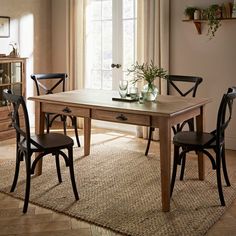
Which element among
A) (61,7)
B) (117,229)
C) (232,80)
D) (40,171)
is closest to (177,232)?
(117,229)

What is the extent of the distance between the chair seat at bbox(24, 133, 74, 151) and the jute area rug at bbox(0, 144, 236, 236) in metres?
0.46

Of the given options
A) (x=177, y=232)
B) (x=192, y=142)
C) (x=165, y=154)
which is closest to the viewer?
(x=177, y=232)

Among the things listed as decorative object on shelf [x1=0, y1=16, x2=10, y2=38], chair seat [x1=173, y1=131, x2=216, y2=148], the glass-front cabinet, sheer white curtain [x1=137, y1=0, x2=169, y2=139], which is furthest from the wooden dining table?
decorative object on shelf [x1=0, y1=16, x2=10, y2=38]

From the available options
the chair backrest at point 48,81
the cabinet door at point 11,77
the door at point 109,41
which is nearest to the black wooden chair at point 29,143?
the chair backrest at point 48,81

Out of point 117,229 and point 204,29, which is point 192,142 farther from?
point 204,29

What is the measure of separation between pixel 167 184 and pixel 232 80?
7.32 ft

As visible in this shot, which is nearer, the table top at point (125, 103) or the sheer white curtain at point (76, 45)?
the table top at point (125, 103)

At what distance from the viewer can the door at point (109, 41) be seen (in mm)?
5727

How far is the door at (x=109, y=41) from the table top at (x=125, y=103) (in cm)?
196

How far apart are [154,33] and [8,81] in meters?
2.00

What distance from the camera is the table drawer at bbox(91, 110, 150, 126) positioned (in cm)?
317

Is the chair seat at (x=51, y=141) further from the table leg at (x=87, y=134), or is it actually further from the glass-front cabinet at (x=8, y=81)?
the glass-front cabinet at (x=8, y=81)

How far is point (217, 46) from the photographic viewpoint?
492 cm

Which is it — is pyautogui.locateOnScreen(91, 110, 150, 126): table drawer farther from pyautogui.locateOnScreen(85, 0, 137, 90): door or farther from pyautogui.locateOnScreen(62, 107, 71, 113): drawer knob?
pyautogui.locateOnScreen(85, 0, 137, 90): door
